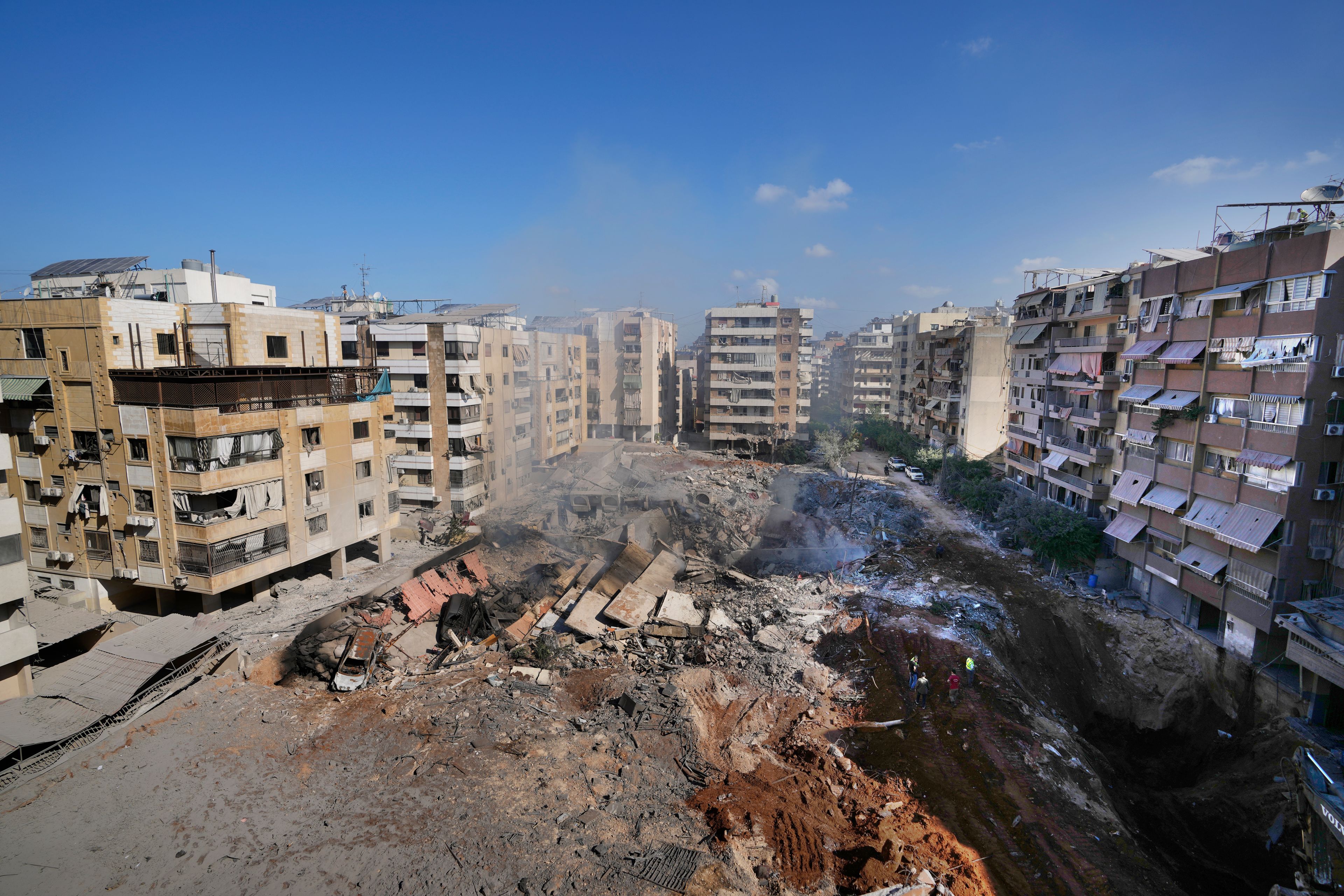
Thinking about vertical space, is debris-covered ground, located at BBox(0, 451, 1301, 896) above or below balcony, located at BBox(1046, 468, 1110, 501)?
below

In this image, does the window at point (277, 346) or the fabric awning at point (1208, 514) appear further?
the window at point (277, 346)

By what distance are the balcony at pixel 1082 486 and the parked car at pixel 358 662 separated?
2881 centimetres

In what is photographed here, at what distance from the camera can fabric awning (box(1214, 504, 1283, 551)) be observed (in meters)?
17.5

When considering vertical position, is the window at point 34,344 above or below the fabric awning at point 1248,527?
above

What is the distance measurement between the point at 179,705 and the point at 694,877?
44.8 feet

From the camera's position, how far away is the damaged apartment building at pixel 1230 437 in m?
16.8

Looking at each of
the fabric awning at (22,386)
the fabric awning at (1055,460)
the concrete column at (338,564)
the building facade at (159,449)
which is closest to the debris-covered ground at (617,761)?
the concrete column at (338,564)

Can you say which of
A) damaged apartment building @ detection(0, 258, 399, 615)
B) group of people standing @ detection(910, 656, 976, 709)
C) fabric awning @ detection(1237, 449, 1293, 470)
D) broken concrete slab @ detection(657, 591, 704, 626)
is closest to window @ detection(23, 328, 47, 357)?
damaged apartment building @ detection(0, 258, 399, 615)

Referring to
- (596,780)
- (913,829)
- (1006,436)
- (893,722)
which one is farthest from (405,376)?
(1006,436)

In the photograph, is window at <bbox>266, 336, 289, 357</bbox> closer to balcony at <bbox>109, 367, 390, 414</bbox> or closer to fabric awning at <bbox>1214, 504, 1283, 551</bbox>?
balcony at <bbox>109, 367, 390, 414</bbox>

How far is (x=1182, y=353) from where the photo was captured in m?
21.6

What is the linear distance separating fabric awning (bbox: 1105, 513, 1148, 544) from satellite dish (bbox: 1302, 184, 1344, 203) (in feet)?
37.1

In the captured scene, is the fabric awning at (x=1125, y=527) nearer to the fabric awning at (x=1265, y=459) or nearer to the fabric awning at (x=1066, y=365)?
the fabric awning at (x=1265, y=459)

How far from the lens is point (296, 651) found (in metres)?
18.9
